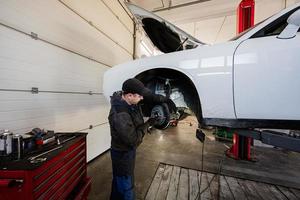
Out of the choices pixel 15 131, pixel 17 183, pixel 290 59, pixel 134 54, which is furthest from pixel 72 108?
pixel 134 54

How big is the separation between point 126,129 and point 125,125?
4 centimetres

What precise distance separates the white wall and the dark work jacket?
111 centimetres

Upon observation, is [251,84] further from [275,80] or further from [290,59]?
[290,59]

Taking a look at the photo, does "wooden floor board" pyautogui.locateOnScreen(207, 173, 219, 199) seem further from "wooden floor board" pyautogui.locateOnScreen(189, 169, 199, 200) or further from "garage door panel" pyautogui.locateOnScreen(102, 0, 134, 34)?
"garage door panel" pyautogui.locateOnScreen(102, 0, 134, 34)

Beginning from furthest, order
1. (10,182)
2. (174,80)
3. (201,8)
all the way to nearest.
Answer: (201,8) < (174,80) < (10,182)

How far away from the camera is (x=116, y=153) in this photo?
1.56 metres

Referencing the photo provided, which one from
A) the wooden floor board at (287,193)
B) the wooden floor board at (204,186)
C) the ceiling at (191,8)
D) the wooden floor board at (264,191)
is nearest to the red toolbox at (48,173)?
the wooden floor board at (204,186)

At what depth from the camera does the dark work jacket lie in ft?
4.57

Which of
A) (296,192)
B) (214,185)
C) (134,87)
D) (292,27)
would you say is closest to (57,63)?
(134,87)

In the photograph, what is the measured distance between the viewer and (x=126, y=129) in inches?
54.6

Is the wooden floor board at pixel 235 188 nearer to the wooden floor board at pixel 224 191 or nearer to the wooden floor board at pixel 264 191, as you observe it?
the wooden floor board at pixel 224 191

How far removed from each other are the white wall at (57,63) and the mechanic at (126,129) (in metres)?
1.11

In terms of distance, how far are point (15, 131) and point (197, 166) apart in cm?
288

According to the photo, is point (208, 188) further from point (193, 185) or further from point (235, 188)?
point (235, 188)
